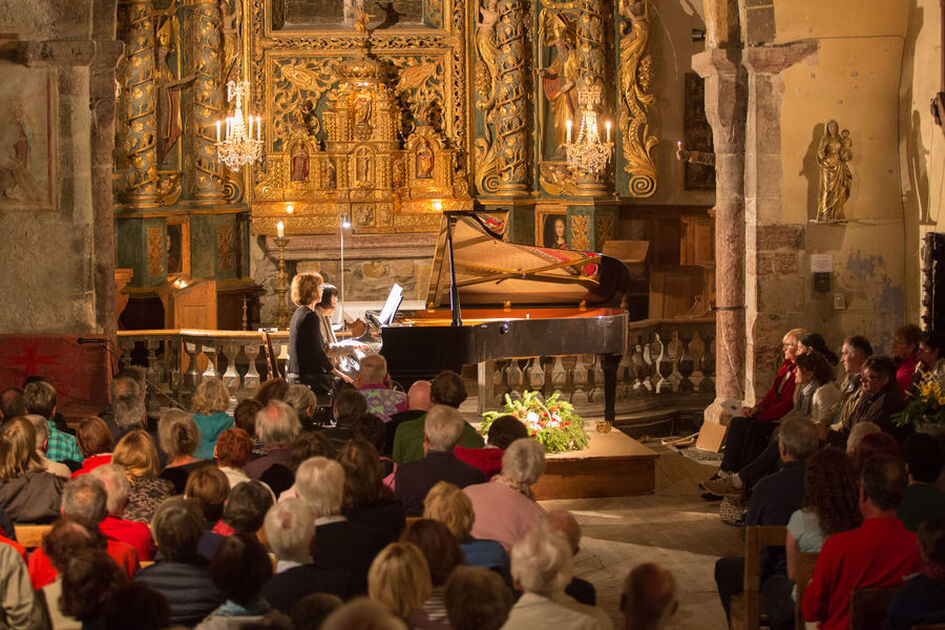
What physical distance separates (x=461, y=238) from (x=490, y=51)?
221 inches

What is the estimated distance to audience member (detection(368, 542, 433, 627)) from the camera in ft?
12.6

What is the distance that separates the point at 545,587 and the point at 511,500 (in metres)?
1.32

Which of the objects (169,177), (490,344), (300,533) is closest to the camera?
(300,533)

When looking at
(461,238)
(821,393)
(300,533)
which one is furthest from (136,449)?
(461,238)

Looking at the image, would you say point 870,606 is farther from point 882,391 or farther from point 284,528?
point 882,391

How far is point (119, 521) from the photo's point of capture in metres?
4.96

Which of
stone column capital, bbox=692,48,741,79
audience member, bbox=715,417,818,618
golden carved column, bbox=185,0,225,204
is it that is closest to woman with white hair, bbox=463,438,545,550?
audience member, bbox=715,417,818,618

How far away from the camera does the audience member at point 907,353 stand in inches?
319

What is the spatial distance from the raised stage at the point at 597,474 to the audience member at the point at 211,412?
2.52 meters

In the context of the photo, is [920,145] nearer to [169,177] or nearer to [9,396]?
[9,396]

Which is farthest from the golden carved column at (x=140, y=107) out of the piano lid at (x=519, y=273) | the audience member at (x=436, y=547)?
the audience member at (x=436, y=547)

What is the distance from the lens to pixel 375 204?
15625 mm

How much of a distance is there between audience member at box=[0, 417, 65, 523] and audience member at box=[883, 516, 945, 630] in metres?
3.37

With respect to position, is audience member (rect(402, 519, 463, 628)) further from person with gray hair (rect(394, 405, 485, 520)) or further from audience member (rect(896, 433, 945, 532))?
audience member (rect(896, 433, 945, 532))
